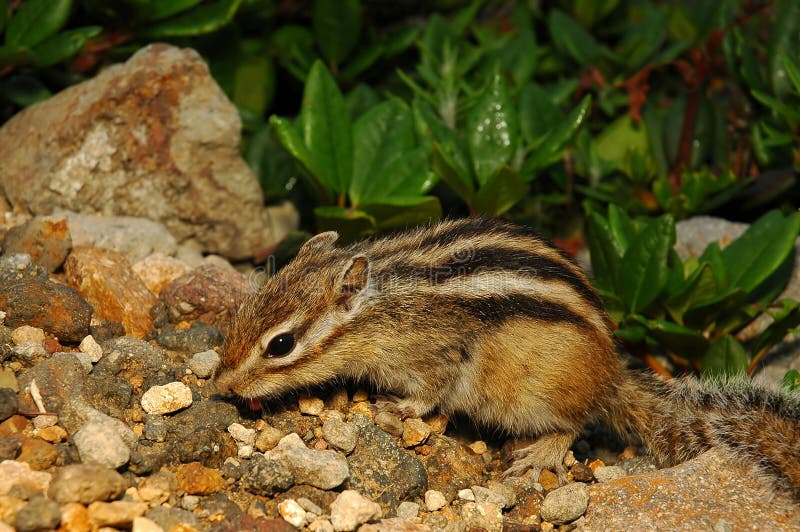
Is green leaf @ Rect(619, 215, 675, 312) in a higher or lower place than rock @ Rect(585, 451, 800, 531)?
higher

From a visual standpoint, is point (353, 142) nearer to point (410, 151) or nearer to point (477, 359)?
point (410, 151)

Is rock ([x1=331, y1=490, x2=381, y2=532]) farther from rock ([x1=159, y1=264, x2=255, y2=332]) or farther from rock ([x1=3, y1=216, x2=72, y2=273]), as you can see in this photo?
Answer: rock ([x1=3, y1=216, x2=72, y2=273])

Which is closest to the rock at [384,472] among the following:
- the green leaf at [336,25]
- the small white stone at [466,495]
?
the small white stone at [466,495]

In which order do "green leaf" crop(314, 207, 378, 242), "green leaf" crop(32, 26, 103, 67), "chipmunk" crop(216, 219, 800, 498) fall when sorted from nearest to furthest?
"chipmunk" crop(216, 219, 800, 498) < "green leaf" crop(314, 207, 378, 242) < "green leaf" crop(32, 26, 103, 67)

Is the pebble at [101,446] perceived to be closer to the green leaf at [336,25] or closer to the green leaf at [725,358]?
the green leaf at [725,358]

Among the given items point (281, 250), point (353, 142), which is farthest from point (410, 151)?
point (281, 250)

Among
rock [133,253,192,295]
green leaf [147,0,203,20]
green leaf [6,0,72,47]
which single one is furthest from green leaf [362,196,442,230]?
green leaf [6,0,72,47]
